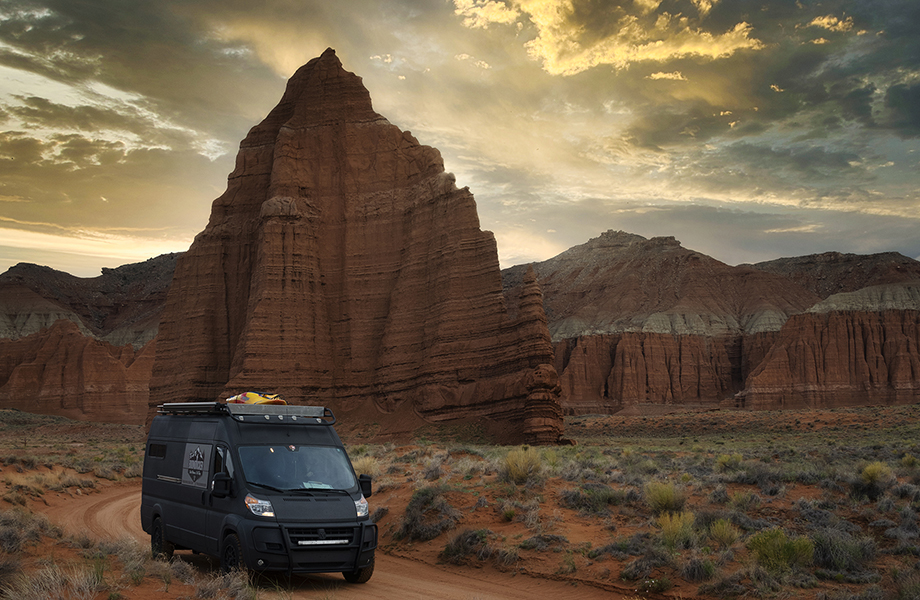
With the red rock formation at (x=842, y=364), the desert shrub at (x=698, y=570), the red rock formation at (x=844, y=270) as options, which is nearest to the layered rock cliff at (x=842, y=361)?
the red rock formation at (x=842, y=364)

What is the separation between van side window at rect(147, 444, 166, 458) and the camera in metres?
13.3

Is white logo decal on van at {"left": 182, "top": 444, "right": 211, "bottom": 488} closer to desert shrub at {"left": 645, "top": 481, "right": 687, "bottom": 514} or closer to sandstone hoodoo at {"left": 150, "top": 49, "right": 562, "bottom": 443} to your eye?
desert shrub at {"left": 645, "top": 481, "right": 687, "bottom": 514}

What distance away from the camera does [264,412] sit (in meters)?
11.7

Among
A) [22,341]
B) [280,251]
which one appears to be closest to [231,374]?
[280,251]

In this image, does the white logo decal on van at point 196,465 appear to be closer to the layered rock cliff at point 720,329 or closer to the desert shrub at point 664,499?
the desert shrub at point 664,499

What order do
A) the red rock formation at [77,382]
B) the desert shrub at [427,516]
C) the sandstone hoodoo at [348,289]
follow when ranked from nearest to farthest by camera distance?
the desert shrub at [427,516], the sandstone hoodoo at [348,289], the red rock formation at [77,382]

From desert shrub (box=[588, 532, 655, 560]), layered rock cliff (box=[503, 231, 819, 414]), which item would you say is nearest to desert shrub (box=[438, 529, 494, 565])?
desert shrub (box=[588, 532, 655, 560])

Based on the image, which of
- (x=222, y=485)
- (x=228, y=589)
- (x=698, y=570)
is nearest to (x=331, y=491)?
(x=222, y=485)

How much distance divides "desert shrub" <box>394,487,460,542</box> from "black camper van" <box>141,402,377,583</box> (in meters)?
3.86

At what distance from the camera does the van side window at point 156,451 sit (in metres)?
13.3

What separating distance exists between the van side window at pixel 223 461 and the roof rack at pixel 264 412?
52cm

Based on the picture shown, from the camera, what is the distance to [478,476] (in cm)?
1905

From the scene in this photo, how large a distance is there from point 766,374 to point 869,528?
105317mm

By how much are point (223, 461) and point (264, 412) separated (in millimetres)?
1029
